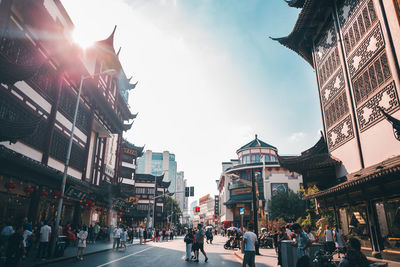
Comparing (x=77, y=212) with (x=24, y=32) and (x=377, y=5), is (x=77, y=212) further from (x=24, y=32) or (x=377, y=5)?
(x=377, y=5)

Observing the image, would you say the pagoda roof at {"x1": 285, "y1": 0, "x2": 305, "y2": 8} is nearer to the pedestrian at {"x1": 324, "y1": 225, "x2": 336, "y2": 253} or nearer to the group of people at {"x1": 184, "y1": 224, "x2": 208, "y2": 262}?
the pedestrian at {"x1": 324, "y1": 225, "x2": 336, "y2": 253}

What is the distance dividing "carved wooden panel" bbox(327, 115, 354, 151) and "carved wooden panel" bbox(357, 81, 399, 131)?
1.03 meters

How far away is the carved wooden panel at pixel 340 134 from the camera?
14.3 meters

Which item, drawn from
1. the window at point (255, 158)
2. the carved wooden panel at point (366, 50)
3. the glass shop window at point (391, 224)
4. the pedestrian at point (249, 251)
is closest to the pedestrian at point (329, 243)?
the glass shop window at point (391, 224)

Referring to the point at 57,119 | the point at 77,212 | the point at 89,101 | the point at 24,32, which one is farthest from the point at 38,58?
the point at 77,212

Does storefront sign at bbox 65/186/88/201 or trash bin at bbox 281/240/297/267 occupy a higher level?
storefront sign at bbox 65/186/88/201

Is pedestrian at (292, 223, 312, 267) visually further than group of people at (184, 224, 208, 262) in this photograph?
No

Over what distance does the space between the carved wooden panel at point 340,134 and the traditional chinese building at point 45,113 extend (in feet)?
51.6

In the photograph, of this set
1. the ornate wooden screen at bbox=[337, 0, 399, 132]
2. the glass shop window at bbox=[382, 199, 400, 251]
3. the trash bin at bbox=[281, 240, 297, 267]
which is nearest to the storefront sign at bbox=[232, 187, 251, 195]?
the ornate wooden screen at bbox=[337, 0, 399, 132]

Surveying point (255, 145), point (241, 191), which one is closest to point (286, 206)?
point (241, 191)

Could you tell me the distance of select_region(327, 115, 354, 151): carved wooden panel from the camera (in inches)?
561

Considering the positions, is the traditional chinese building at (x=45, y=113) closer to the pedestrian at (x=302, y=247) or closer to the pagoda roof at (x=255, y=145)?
the pedestrian at (x=302, y=247)

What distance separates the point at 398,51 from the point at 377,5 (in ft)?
9.09

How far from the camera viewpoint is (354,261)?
16.1 ft
